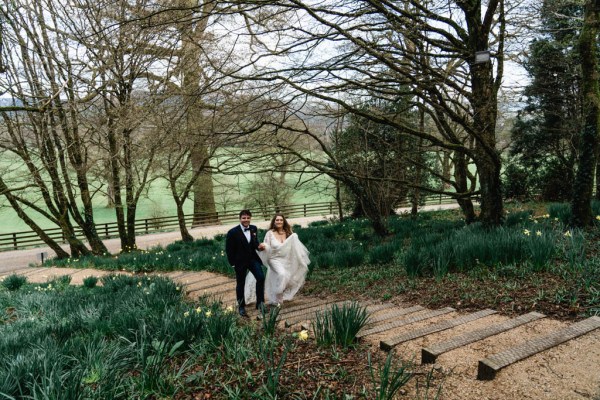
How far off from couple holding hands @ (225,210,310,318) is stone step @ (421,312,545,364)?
2632 millimetres

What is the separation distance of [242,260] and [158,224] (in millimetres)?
24435

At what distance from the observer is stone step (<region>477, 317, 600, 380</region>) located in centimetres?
246

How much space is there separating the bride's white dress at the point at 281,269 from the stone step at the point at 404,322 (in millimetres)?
2052

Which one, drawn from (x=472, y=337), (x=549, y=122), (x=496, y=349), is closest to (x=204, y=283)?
(x=472, y=337)

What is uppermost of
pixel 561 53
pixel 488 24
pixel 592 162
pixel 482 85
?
pixel 561 53

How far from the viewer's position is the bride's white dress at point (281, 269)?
5.43m

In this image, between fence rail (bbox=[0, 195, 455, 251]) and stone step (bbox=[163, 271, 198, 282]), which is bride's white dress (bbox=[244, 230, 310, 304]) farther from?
fence rail (bbox=[0, 195, 455, 251])

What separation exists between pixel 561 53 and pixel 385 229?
10865 mm

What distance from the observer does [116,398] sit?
2.37m

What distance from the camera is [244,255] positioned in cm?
530

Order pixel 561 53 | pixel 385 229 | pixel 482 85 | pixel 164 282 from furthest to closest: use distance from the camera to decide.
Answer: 1. pixel 561 53
2. pixel 385 229
3. pixel 482 85
4. pixel 164 282

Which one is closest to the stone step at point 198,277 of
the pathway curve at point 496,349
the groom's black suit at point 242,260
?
the groom's black suit at point 242,260

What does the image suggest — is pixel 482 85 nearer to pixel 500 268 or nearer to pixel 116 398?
pixel 500 268

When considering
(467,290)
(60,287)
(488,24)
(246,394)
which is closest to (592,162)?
(488,24)
